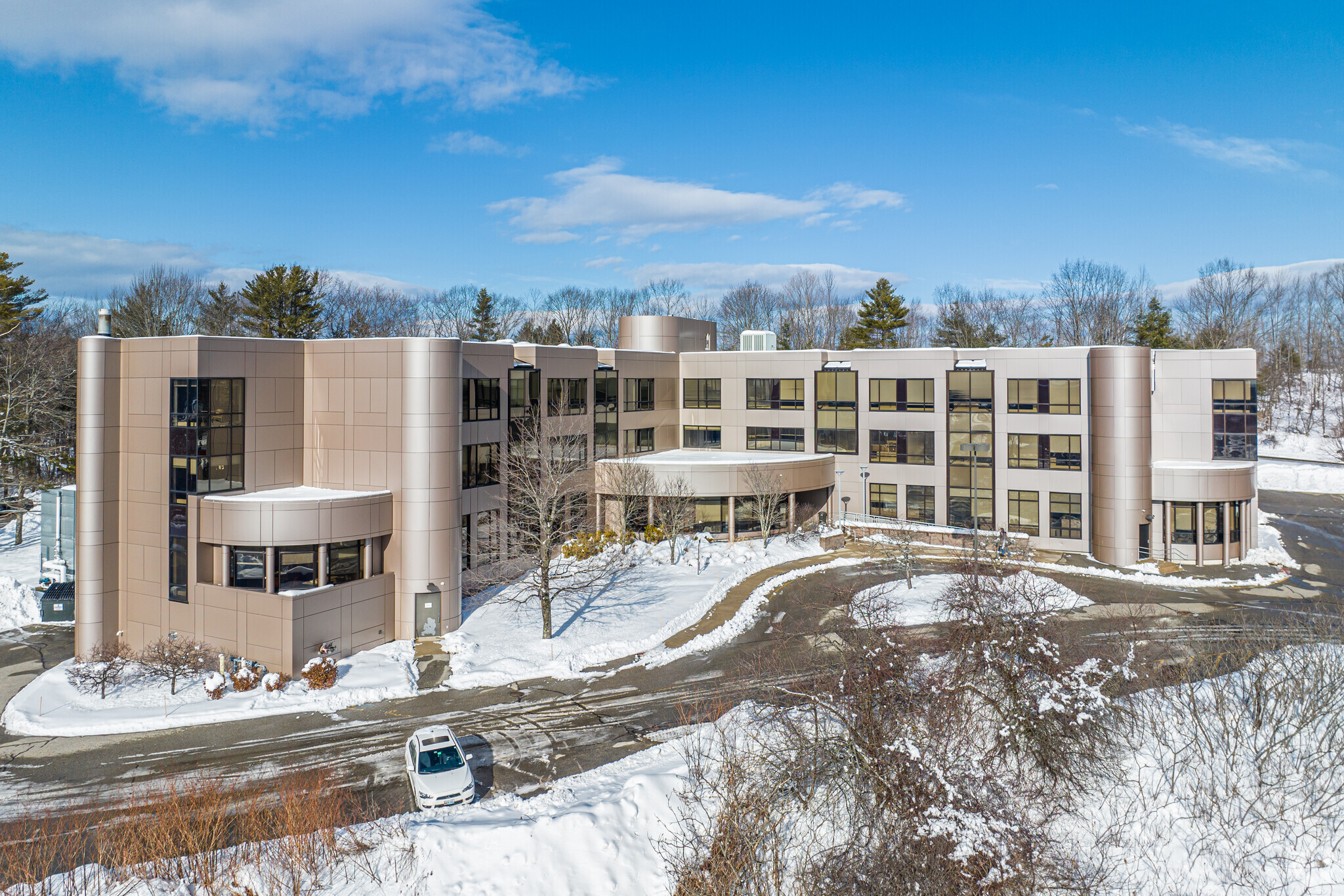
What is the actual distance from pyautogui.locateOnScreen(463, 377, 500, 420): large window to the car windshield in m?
17.8

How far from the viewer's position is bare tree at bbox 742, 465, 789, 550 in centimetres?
4116

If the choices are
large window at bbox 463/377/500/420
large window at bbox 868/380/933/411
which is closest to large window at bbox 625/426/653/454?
large window at bbox 463/377/500/420

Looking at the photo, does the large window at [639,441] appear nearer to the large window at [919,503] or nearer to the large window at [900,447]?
the large window at [900,447]

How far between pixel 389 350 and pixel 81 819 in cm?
1725

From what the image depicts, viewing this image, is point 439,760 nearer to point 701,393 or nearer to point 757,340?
point 701,393

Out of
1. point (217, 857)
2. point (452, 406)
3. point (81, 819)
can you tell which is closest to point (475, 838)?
point (217, 857)

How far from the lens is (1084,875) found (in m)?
13.7

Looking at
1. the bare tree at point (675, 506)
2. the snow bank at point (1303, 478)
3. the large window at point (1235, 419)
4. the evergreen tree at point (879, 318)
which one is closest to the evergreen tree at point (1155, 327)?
the snow bank at point (1303, 478)

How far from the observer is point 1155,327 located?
66812 millimetres

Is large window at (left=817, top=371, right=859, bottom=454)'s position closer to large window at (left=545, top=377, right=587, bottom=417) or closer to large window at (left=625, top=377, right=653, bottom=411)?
large window at (left=625, top=377, right=653, bottom=411)

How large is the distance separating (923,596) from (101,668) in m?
31.3

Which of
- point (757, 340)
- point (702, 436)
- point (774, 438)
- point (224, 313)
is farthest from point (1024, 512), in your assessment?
point (224, 313)

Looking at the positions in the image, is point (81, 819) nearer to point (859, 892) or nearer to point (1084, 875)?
point (859, 892)

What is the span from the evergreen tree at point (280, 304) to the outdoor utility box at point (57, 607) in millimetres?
31679
